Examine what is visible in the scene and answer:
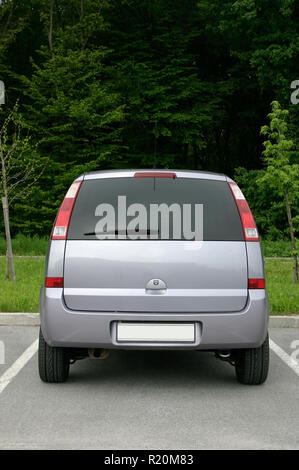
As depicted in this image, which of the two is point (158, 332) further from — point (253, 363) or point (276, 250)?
point (276, 250)

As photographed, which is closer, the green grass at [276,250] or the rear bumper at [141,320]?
the rear bumper at [141,320]

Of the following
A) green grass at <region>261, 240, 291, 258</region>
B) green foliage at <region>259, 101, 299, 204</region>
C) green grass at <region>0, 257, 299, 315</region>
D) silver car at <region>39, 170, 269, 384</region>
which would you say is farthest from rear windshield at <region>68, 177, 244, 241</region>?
green grass at <region>261, 240, 291, 258</region>

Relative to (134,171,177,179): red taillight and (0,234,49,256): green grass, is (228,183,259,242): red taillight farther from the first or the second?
(0,234,49,256): green grass

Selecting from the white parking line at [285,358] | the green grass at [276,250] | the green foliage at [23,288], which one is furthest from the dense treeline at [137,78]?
the white parking line at [285,358]

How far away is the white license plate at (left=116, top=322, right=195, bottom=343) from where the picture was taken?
517 centimetres

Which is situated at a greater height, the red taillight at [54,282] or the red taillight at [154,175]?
the red taillight at [154,175]

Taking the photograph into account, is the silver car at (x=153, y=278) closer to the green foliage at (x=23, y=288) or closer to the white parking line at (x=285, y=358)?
the white parking line at (x=285, y=358)

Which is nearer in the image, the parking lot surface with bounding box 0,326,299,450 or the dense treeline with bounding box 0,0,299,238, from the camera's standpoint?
the parking lot surface with bounding box 0,326,299,450

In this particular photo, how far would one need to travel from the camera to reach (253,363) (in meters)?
5.62

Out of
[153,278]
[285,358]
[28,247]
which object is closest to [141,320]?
[153,278]

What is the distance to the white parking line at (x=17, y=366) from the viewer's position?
586 cm

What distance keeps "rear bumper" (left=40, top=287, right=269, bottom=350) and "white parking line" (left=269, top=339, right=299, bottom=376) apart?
1.31 meters

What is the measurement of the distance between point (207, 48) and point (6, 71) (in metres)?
10.2

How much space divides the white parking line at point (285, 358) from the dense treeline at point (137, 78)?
55.8ft
